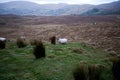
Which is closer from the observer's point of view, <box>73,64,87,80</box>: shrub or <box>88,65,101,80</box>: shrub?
<box>73,64,87,80</box>: shrub

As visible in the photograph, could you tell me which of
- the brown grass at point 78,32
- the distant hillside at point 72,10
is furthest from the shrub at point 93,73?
the distant hillside at point 72,10

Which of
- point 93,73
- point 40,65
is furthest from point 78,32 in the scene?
point 93,73

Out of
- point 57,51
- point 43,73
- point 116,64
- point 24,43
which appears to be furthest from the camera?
point 24,43

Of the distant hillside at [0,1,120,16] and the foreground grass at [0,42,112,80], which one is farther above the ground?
the distant hillside at [0,1,120,16]

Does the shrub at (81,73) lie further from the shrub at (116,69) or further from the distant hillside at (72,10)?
the distant hillside at (72,10)

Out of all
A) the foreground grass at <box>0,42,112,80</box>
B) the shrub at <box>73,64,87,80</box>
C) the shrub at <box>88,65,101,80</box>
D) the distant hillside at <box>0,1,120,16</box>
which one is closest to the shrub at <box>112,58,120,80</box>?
the foreground grass at <box>0,42,112,80</box>

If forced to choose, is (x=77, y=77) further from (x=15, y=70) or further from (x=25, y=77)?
(x=15, y=70)

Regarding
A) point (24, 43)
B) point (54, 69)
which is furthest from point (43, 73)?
point (24, 43)

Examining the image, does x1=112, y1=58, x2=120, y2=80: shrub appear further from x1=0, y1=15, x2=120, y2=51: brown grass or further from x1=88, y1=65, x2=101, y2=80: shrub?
x1=0, y1=15, x2=120, y2=51: brown grass

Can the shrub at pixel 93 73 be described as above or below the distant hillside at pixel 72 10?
below

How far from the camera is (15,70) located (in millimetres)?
6074

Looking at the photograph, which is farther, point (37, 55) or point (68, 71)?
point (37, 55)

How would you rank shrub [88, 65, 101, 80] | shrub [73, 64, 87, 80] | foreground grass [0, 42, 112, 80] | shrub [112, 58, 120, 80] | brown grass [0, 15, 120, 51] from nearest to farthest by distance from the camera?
shrub [73, 64, 87, 80], shrub [88, 65, 101, 80], shrub [112, 58, 120, 80], foreground grass [0, 42, 112, 80], brown grass [0, 15, 120, 51]

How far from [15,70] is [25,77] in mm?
791
